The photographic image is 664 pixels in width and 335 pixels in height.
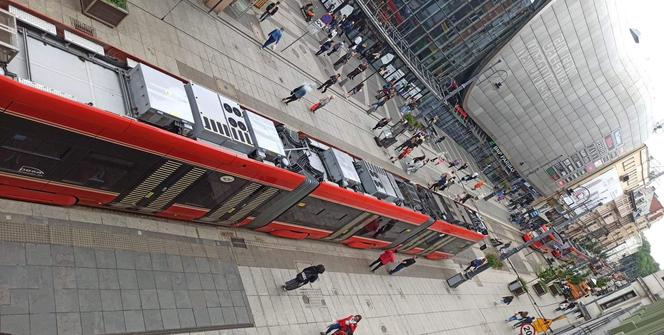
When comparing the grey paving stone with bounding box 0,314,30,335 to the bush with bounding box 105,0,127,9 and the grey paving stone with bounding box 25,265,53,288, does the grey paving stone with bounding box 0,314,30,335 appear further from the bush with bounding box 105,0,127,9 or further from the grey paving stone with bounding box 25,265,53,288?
the bush with bounding box 105,0,127,9

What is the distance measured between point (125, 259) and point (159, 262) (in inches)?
35.5

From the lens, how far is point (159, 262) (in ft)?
37.4

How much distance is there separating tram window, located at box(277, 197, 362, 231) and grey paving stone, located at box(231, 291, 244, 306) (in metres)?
2.83

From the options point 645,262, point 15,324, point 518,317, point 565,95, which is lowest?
point 518,317

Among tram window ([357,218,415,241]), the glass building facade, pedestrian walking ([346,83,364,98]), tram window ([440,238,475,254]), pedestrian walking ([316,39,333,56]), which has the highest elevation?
the glass building facade

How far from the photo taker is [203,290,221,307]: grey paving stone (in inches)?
461

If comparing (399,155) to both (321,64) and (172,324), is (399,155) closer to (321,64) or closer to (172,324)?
(321,64)

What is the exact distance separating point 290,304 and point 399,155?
19000mm

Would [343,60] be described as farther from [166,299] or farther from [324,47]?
[166,299]

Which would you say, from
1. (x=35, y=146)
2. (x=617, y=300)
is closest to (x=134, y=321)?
(x=35, y=146)

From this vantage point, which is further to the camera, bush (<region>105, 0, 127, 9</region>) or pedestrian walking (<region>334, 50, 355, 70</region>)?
pedestrian walking (<region>334, 50, 355, 70</region>)

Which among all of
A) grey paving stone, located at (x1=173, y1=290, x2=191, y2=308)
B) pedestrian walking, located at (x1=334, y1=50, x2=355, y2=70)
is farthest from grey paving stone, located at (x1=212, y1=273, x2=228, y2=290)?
pedestrian walking, located at (x1=334, y1=50, x2=355, y2=70)

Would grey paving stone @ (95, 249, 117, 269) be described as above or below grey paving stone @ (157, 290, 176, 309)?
above

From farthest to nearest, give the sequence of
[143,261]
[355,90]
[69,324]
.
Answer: [355,90] → [143,261] → [69,324]
